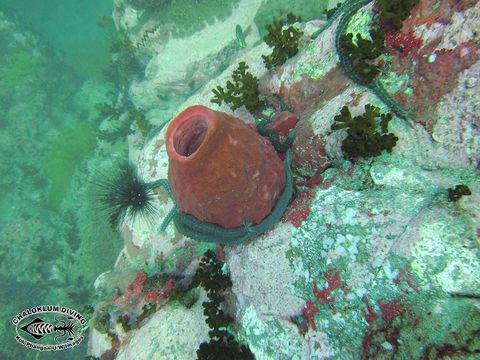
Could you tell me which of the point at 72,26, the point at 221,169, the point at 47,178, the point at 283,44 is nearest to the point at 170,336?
the point at 221,169

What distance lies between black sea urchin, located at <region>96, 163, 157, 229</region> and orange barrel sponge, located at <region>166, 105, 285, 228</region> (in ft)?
8.79

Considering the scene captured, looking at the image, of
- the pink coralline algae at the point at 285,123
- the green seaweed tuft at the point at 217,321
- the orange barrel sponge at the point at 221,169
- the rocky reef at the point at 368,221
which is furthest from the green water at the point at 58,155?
the orange barrel sponge at the point at 221,169

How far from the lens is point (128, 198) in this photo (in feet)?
19.8

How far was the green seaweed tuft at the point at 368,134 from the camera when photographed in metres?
3.30

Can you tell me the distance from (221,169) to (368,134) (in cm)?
167

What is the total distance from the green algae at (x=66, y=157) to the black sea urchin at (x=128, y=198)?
990 centimetres

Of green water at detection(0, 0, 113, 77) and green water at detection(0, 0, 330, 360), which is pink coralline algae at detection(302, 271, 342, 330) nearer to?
green water at detection(0, 0, 330, 360)

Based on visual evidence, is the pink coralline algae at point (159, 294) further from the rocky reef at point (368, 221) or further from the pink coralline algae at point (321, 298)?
the pink coralline algae at point (321, 298)

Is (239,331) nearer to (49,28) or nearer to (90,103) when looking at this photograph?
(90,103)

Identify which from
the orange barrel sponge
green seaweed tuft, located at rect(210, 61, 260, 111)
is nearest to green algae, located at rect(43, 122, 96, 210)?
green seaweed tuft, located at rect(210, 61, 260, 111)

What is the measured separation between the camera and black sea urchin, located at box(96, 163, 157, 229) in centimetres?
590

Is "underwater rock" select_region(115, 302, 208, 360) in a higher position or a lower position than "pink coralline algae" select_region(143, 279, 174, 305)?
lower

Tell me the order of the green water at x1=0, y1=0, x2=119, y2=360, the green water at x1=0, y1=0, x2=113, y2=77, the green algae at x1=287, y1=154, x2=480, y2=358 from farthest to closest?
the green water at x1=0, y1=0, x2=113, y2=77
the green water at x1=0, y1=0, x2=119, y2=360
the green algae at x1=287, y1=154, x2=480, y2=358

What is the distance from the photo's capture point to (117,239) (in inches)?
440
